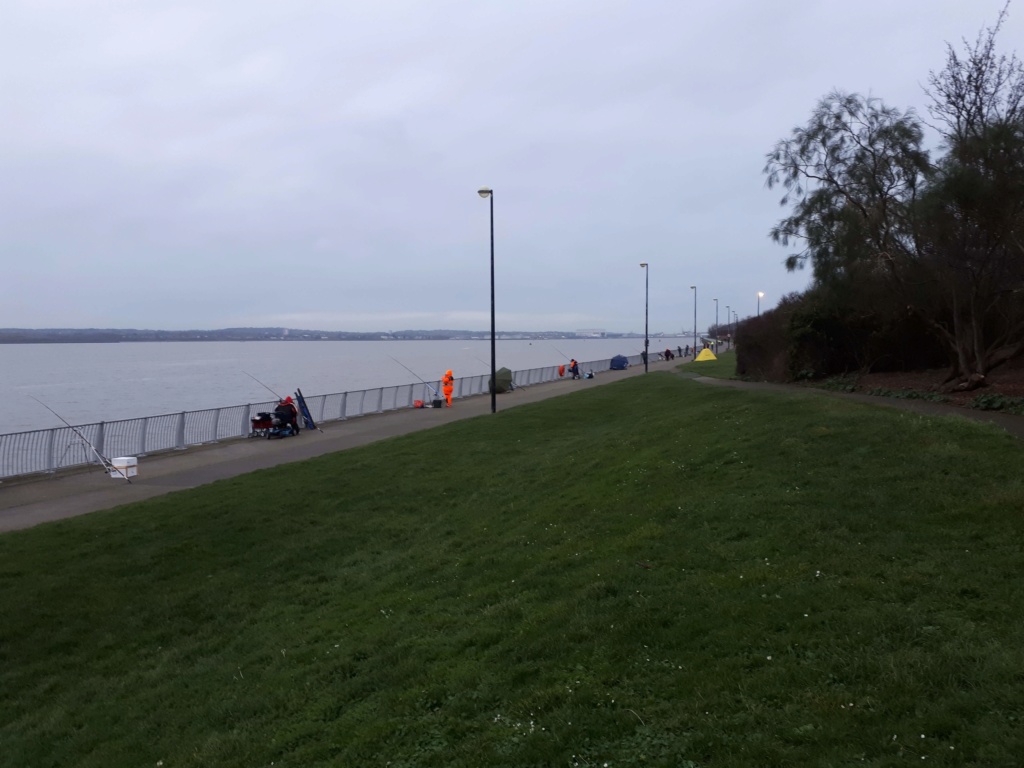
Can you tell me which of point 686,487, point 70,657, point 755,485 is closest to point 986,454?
point 755,485

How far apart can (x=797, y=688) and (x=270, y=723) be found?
3.67 meters

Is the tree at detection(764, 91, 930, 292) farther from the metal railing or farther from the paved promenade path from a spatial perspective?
the metal railing

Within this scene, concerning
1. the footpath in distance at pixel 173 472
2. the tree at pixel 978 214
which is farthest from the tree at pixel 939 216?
the footpath in distance at pixel 173 472

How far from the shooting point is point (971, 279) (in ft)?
58.2

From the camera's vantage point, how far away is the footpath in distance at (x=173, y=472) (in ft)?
44.2

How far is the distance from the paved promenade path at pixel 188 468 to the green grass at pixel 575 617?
1595 mm

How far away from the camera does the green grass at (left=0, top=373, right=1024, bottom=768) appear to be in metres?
4.42

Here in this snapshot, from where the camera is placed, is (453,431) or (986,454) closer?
(986,454)

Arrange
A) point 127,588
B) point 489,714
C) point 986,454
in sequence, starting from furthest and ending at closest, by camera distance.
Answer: point 127,588 → point 986,454 → point 489,714

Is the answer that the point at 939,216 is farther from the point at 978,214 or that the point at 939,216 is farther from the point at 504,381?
the point at 504,381

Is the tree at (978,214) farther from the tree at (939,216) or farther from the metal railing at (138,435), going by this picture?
the metal railing at (138,435)

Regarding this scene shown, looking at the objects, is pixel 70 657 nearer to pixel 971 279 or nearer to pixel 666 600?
pixel 666 600

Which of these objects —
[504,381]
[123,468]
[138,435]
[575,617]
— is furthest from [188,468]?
[504,381]

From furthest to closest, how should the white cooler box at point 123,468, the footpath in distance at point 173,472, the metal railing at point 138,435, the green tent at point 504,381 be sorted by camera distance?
the green tent at point 504,381 → the metal railing at point 138,435 → the white cooler box at point 123,468 → the footpath in distance at point 173,472
